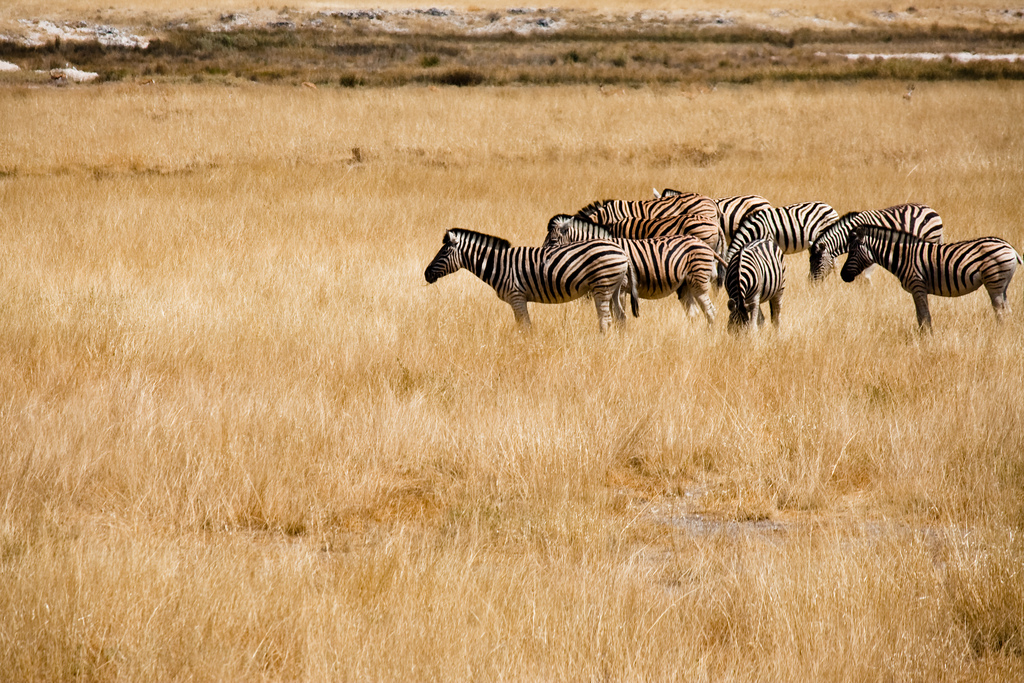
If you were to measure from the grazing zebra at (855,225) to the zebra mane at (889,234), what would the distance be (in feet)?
3.54

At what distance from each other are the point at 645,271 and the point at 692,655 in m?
5.88

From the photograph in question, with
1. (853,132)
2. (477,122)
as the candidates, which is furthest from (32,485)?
(853,132)

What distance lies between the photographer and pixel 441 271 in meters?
9.47

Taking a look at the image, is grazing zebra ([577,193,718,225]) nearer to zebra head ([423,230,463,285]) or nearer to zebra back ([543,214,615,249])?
zebra back ([543,214,615,249])

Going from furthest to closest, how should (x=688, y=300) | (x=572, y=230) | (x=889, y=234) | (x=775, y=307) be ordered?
(x=688, y=300) → (x=572, y=230) → (x=775, y=307) → (x=889, y=234)

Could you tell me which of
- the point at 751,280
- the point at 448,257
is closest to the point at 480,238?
the point at 448,257

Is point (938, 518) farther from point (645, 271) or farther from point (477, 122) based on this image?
point (477, 122)

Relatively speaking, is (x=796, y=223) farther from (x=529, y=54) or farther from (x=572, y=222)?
(x=529, y=54)

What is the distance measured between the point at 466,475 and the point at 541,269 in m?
3.41

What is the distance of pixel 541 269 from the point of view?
901 cm

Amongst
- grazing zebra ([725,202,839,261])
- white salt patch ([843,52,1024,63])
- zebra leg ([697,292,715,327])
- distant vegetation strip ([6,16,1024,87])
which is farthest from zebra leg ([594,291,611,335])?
white salt patch ([843,52,1024,63])

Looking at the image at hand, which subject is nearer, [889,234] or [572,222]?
[889,234]

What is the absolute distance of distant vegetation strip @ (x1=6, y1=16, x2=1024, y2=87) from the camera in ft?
122

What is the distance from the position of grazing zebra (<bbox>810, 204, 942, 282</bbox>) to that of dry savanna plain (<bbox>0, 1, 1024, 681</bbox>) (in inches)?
22.5
